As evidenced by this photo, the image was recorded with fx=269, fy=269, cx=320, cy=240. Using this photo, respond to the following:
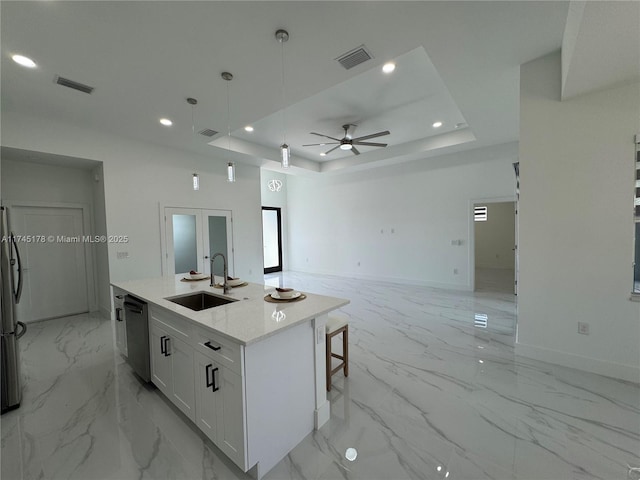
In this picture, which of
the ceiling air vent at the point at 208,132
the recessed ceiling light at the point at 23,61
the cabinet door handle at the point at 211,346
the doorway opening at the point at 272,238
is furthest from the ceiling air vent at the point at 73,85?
the doorway opening at the point at 272,238

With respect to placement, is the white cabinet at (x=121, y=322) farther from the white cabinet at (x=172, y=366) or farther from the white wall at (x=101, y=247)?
the white wall at (x=101, y=247)

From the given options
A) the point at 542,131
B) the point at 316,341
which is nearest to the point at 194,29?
the point at 316,341

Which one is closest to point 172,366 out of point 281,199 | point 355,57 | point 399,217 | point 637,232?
point 355,57

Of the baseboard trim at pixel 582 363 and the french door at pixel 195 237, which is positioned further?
the french door at pixel 195 237

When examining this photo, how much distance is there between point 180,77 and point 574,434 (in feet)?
15.1

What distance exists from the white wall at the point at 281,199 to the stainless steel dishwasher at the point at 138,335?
6.69m

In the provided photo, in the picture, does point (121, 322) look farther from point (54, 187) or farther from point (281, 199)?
point (281, 199)

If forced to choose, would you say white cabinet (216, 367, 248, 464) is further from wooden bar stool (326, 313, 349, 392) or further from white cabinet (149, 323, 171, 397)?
wooden bar stool (326, 313, 349, 392)

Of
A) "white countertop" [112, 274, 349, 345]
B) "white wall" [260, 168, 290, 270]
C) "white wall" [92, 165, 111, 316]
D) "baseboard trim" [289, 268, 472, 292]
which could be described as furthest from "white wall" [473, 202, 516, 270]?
"white wall" [92, 165, 111, 316]

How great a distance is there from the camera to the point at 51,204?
14.5 feet

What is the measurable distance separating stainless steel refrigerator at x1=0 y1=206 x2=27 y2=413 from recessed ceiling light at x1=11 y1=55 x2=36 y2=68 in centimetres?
152

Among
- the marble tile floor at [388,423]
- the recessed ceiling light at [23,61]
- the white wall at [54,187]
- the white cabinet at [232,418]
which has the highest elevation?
the recessed ceiling light at [23,61]

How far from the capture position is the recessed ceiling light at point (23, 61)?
250 centimetres

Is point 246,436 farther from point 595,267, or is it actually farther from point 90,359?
point 595,267
